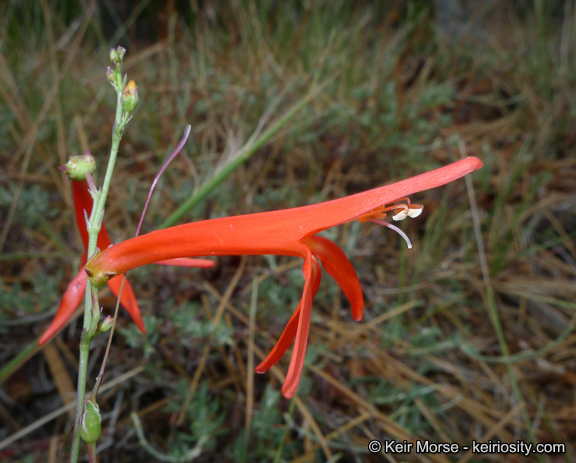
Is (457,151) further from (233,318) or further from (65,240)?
(65,240)

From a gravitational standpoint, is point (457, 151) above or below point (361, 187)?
below

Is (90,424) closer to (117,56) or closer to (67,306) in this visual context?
(67,306)

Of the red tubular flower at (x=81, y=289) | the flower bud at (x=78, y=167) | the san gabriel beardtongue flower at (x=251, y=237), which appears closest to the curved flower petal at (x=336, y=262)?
the san gabriel beardtongue flower at (x=251, y=237)

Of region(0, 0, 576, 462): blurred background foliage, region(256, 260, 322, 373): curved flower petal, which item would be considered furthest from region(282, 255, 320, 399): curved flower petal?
region(0, 0, 576, 462): blurred background foliage

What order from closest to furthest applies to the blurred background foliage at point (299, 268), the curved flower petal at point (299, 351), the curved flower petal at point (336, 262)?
the curved flower petal at point (299, 351) < the curved flower petal at point (336, 262) < the blurred background foliage at point (299, 268)

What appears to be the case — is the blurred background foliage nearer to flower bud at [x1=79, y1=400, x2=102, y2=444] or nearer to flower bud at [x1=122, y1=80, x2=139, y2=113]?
flower bud at [x1=79, y1=400, x2=102, y2=444]

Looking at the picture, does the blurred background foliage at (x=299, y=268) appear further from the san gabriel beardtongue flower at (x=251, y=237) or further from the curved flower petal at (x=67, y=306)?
the san gabriel beardtongue flower at (x=251, y=237)

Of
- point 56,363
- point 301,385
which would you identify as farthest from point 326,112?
Answer: point 56,363
